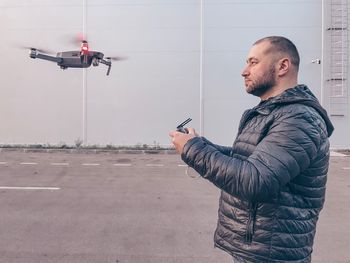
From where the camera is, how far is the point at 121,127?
47.3ft

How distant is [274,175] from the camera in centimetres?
128

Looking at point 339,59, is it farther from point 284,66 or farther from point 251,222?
point 251,222

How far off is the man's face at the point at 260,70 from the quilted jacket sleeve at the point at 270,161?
21cm

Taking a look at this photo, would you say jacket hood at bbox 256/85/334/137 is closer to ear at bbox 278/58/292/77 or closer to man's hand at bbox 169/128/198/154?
ear at bbox 278/58/292/77

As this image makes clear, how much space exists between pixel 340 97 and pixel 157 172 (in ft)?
29.8

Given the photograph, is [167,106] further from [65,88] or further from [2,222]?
[2,222]

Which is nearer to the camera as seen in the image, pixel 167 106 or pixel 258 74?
pixel 258 74

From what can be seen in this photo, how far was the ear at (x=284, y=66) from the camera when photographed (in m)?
1.46

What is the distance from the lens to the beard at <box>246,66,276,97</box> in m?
1.50

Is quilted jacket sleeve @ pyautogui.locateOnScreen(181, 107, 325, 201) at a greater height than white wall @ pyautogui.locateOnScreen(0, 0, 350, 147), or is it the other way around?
white wall @ pyautogui.locateOnScreen(0, 0, 350, 147)

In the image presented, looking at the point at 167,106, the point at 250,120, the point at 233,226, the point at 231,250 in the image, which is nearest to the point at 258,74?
the point at 250,120

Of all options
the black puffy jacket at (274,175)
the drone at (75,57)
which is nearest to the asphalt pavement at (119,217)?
the black puffy jacket at (274,175)

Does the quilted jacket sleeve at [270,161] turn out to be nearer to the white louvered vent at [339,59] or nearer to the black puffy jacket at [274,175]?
the black puffy jacket at [274,175]

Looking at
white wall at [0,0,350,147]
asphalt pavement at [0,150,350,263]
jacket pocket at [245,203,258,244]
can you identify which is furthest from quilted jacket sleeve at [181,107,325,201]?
white wall at [0,0,350,147]
